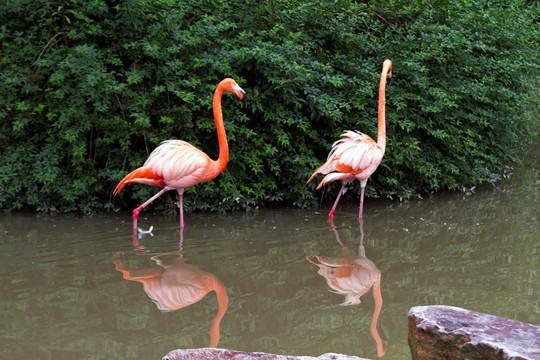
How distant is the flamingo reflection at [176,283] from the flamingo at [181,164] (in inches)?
36.0

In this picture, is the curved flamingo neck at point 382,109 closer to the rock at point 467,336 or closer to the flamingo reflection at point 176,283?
the flamingo reflection at point 176,283

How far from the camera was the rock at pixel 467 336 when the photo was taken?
7.13ft

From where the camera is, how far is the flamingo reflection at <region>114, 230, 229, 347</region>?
12.1 feet

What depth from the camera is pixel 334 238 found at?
529 cm

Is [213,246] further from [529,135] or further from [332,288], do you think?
[529,135]

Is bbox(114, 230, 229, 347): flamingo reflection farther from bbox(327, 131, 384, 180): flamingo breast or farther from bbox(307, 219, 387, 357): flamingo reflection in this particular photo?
bbox(327, 131, 384, 180): flamingo breast

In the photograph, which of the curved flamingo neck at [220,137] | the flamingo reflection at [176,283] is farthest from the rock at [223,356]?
the curved flamingo neck at [220,137]

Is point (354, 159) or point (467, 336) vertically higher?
point (354, 159)

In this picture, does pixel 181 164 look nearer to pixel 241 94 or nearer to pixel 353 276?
pixel 241 94

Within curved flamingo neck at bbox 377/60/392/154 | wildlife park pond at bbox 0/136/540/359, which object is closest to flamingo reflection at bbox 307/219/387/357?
wildlife park pond at bbox 0/136/540/359

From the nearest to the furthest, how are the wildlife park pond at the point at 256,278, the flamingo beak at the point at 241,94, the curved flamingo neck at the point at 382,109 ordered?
the wildlife park pond at the point at 256,278, the flamingo beak at the point at 241,94, the curved flamingo neck at the point at 382,109

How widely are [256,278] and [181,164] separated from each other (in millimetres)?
1541

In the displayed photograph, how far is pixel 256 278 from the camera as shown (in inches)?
165

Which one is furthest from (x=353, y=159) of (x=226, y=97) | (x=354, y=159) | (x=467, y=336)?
(x=467, y=336)
